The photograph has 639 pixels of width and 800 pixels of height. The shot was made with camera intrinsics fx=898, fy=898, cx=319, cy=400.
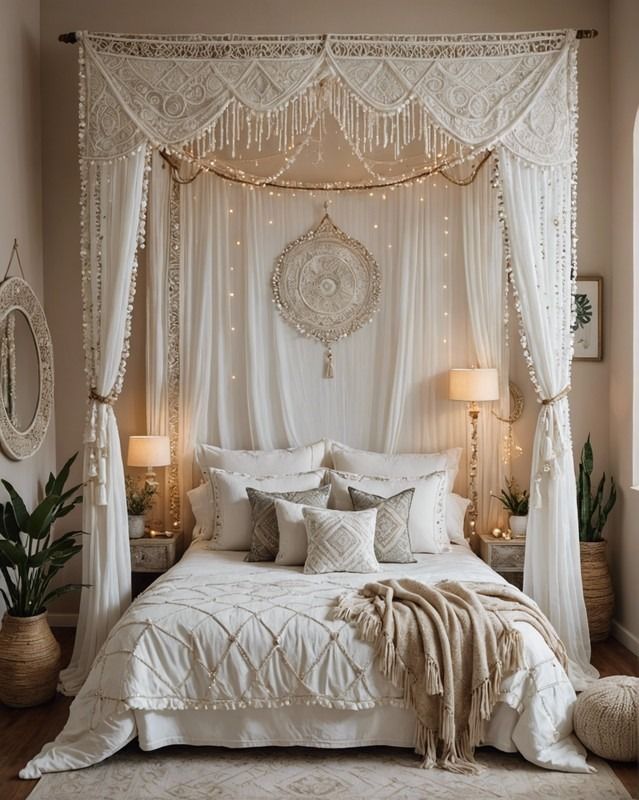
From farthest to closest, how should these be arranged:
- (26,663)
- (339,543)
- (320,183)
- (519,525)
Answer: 1. (320,183)
2. (519,525)
3. (339,543)
4. (26,663)

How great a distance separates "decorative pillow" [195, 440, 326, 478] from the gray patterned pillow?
0.59 metres

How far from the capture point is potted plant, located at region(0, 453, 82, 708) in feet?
13.2

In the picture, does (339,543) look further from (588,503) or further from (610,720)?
(588,503)

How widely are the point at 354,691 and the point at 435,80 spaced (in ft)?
9.09

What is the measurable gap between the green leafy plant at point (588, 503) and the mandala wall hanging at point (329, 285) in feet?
4.79

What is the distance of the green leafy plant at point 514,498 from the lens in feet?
16.4

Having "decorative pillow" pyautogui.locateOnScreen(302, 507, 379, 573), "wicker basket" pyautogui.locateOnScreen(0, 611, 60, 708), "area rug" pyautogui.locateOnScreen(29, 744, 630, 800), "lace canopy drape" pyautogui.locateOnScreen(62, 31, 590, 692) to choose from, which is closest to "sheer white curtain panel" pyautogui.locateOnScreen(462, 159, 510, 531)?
"lace canopy drape" pyautogui.locateOnScreen(62, 31, 590, 692)

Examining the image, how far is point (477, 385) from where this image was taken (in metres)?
4.93

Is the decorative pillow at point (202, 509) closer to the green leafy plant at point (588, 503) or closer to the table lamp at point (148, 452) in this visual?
the table lamp at point (148, 452)

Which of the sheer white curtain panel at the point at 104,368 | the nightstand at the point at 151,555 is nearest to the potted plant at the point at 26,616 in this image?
the sheer white curtain panel at the point at 104,368

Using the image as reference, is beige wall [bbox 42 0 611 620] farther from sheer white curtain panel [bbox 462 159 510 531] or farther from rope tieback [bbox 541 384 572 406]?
rope tieback [bbox 541 384 572 406]

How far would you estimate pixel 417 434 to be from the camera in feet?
17.2

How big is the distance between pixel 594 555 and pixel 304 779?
2.25 metres

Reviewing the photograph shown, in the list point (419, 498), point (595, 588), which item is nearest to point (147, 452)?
point (419, 498)
